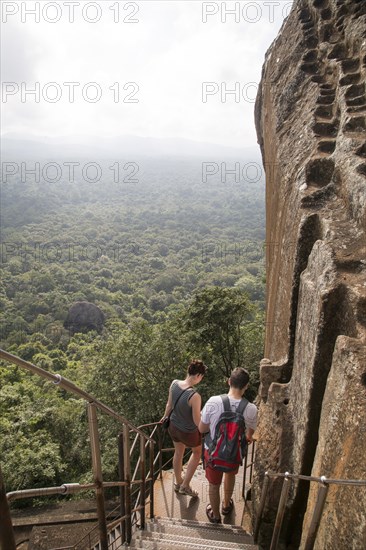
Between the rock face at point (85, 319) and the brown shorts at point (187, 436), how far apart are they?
170 feet

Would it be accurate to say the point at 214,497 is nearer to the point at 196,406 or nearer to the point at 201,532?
the point at 201,532

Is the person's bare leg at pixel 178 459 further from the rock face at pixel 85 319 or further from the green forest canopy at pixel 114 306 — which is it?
the rock face at pixel 85 319

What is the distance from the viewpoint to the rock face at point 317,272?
3432 millimetres

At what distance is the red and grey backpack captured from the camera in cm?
429

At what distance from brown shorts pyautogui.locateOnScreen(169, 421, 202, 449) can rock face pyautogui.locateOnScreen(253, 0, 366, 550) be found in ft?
2.43

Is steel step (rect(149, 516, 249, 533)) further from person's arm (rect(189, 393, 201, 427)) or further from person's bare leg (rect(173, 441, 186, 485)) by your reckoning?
person's arm (rect(189, 393, 201, 427))

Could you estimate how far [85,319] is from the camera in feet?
185

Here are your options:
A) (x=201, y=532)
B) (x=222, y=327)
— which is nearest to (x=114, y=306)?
(x=222, y=327)

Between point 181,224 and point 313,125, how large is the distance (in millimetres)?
155792

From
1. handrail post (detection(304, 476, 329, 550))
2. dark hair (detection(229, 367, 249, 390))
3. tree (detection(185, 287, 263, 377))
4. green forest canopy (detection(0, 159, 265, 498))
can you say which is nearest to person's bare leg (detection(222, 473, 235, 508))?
dark hair (detection(229, 367, 249, 390))

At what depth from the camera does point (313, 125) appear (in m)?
6.60

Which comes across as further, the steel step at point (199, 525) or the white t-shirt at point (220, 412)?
the steel step at point (199, 525)

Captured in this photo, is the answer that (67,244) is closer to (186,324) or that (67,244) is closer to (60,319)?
(60,319)

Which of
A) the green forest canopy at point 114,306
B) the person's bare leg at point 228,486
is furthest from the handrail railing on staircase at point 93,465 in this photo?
the green forest canopy at point 114,306
